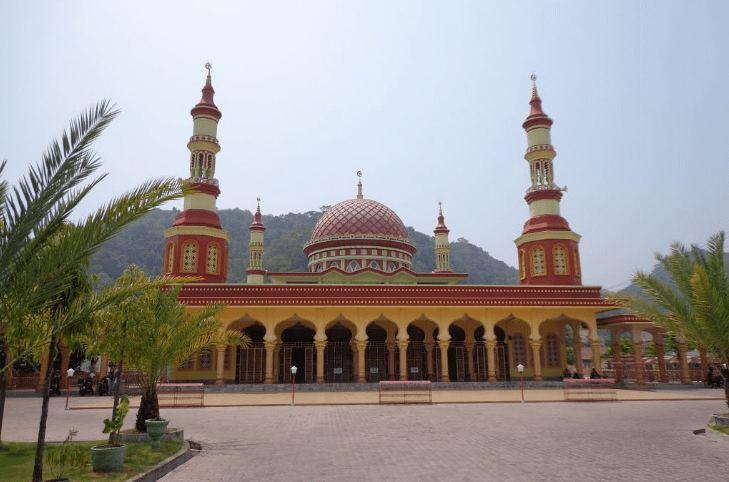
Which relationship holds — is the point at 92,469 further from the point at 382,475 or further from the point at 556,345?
the point at 556,345

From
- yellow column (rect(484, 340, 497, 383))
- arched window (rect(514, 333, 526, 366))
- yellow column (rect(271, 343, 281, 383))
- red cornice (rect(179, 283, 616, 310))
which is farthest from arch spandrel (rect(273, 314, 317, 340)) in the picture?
arched window (rect(514, 333, 526, 366))

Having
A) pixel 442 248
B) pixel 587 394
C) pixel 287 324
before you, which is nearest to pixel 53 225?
pixel 587 394

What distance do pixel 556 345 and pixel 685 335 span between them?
15096 millimetres

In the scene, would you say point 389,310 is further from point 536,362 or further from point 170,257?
point 170,257

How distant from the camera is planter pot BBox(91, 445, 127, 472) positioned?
6852mm

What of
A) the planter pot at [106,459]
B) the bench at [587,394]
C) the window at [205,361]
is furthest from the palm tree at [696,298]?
the window at [205,361]

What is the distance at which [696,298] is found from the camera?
11203 millimetres

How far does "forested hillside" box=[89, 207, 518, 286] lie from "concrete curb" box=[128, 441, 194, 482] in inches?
2365

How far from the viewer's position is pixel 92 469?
278 inches

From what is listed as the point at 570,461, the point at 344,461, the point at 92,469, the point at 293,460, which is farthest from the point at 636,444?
the point at 92,469

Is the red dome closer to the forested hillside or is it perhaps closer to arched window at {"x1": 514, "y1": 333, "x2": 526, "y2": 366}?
arched window at {"x1": 514, "y1": 333, "x2": 526, "y2": 366}

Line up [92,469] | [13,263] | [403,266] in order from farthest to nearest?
[403,266]
[92,469]
[13,263]

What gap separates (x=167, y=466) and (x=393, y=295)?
16.8m

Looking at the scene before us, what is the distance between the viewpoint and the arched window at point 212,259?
85.3 ft
